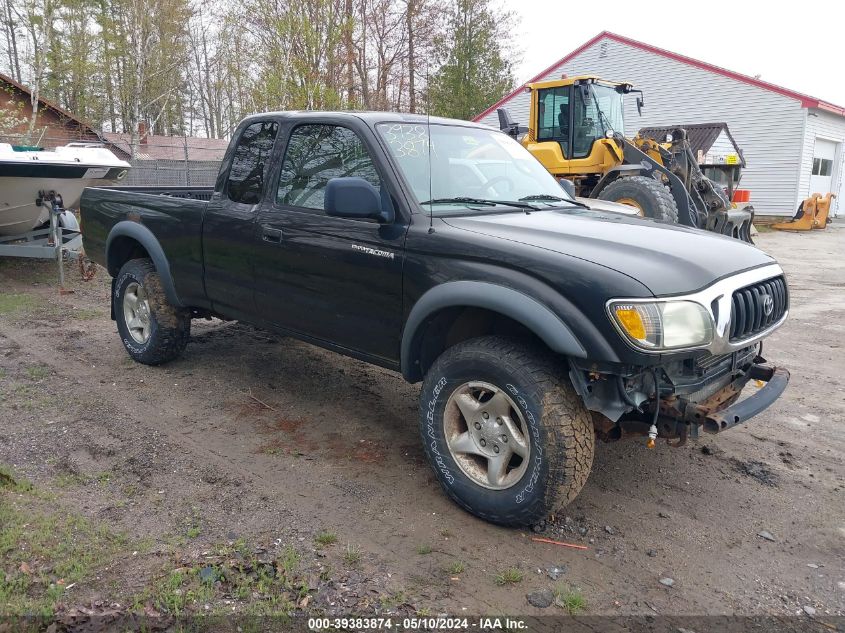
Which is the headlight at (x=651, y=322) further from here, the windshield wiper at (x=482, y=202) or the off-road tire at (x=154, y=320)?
the off-road tire at (x=154, y=320)

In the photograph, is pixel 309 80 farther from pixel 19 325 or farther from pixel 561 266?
pixel 561 266

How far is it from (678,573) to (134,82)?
33.6 meters

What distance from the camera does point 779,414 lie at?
4938 millimetres

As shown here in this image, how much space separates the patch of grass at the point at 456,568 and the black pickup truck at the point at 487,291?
37 cm

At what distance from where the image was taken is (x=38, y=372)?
561 cm

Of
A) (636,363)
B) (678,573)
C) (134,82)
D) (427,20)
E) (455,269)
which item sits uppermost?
(427,20)

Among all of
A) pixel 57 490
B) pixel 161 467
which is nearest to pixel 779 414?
pixel 161 467

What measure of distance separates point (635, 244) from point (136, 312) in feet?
14.4

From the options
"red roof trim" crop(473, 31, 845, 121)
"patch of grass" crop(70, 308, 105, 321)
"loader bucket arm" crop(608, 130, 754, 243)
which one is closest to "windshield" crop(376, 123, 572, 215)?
"patch of grass" crop(70, 308, 105, 321)

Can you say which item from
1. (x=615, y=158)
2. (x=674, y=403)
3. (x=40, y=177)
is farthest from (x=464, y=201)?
(x=615, y=158)

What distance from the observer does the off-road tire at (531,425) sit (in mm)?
3055

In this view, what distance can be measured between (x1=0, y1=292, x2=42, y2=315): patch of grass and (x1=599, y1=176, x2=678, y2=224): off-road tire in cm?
842

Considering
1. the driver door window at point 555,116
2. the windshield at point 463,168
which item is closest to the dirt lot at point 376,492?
the windshield at point 463,168

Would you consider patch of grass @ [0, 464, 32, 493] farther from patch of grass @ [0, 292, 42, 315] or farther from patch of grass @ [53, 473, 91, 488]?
patch of grass @ [0, 292, 42, 315]
